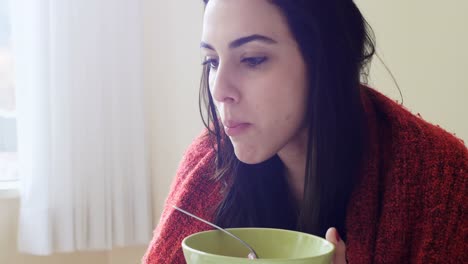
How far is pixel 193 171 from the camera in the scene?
0.94 m

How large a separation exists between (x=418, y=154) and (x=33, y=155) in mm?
1049

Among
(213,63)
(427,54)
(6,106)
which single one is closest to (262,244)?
(213,63)

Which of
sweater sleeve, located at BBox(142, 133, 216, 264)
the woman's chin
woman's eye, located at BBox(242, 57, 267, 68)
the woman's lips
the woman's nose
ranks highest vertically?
woman's eye, located at BBox(242, 57, 267, 68)

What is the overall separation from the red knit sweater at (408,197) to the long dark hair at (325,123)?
3 centimetres

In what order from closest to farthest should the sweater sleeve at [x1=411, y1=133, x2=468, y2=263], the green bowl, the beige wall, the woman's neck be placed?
1. the green bowl
2. the sweater sleeve at [x1=411, y1=133, x2=468, y2=263]
3. the woman's neck
4. the beige wall

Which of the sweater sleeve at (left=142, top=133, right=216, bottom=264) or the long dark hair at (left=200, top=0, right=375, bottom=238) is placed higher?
the long dark hair at (left=200, top=0, right=375, bottom=238)

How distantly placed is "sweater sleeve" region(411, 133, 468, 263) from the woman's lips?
26 cm

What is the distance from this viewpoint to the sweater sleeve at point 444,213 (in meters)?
0.72

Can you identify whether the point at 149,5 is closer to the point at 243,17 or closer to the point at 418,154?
the point at 243,17

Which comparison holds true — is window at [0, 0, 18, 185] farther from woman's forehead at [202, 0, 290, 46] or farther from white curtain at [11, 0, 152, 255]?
woman's forehead at [202, 0, 290, 46]

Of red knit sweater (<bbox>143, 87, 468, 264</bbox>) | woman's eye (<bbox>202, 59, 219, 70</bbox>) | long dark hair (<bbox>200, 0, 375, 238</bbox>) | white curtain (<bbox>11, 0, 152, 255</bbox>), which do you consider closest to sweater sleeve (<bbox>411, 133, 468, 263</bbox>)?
red knit sweater (<bbox>143, 87, 468, 264</bbox>)

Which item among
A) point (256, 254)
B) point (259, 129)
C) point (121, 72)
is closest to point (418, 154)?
point (259, 129)

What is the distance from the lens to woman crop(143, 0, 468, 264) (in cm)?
74

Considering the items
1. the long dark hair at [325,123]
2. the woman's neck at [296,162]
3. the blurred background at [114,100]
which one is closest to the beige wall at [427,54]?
the long dark hair at [325,123]
